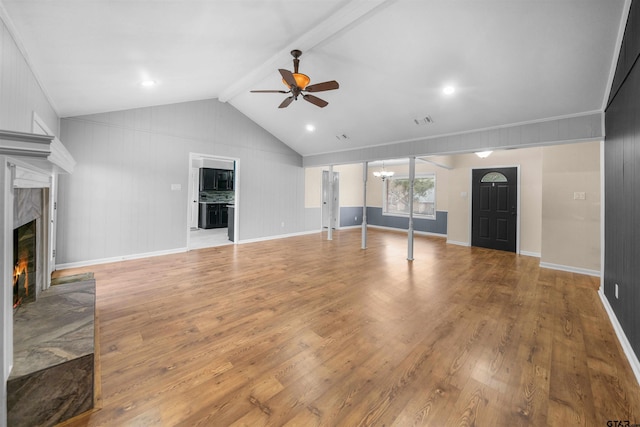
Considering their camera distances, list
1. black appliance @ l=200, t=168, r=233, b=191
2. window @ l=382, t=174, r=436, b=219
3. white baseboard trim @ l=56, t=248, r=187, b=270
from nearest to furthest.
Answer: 1. white baseboard trim @ l=56, t=248, r=187, b=270
2. window @ l=382, t=174, r=436, b=219
3. black appliance @ l=200, t=168, r=233, b=191

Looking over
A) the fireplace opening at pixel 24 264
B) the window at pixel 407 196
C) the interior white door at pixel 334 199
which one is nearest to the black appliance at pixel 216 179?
the interior white door at pixel 334 199

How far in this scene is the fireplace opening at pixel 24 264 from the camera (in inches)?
73.1

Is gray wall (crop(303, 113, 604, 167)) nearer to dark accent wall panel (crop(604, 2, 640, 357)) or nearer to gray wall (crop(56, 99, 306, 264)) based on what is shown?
dark accent wall panel (crop(604, 2, 640, 357))

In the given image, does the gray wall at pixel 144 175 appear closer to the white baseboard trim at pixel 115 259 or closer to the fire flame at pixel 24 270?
the white baseboard trim at pixel 115 259

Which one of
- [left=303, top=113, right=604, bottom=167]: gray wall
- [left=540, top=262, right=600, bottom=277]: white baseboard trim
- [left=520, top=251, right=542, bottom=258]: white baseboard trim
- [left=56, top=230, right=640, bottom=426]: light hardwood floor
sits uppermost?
[left=303, top=113, right=604, bottom=167]: gray wall

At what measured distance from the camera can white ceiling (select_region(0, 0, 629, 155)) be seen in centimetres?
226

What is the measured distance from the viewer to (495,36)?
2.75 m

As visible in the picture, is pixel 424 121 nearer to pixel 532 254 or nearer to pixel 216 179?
pixel 532 254

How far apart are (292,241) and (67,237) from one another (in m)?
4.40

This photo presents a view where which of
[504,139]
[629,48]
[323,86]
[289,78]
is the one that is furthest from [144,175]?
[629,48]

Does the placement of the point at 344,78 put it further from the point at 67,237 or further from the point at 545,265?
the point at 67,237

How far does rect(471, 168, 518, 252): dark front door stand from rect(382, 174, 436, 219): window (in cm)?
190

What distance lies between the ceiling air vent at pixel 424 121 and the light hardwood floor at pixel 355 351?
2.70m

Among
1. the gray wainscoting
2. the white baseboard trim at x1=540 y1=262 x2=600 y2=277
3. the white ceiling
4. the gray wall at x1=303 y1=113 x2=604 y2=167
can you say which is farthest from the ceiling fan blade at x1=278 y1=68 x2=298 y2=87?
the gray wainscoting
